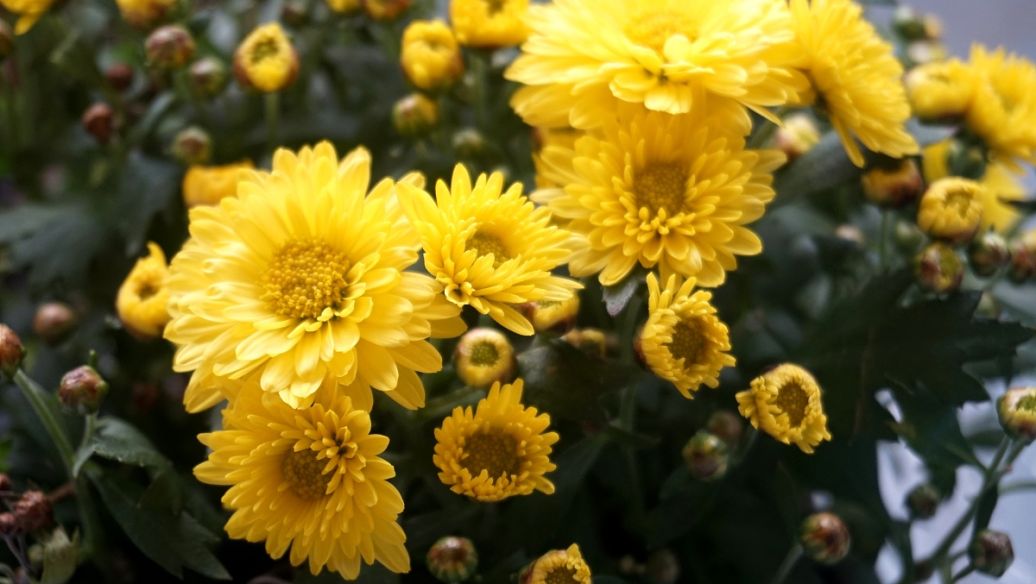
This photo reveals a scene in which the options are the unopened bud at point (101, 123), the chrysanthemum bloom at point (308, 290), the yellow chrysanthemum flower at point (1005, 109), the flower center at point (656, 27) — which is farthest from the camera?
the unopened bud at point (101, 123)

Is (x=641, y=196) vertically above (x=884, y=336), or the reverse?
(x=641, y=196)

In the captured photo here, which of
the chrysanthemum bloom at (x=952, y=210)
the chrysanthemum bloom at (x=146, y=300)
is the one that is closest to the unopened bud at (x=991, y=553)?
the chrysanthemum bloom at (x=952, y=210)

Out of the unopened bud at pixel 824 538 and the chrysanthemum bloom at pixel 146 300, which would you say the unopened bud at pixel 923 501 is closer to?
the unopened bud at pixel 824 538

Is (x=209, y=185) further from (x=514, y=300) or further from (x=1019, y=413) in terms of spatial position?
(x=1019, y=413)

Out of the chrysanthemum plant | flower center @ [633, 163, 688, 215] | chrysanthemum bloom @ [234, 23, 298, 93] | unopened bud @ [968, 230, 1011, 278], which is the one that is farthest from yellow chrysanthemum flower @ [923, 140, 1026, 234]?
chrysanthemum bloom @ [234, 23, 298, 93]

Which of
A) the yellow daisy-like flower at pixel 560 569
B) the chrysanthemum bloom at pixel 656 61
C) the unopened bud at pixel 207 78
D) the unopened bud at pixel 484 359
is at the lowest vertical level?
the yellow daisy-like flower at pixel 560 569

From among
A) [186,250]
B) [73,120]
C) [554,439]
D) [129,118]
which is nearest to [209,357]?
[186,250]

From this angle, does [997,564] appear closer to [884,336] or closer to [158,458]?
[884,336]

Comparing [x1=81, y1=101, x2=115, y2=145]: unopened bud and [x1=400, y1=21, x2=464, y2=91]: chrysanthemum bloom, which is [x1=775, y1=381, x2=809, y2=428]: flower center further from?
[x1=81, y1=101, x2=115, y2=145]: unopened bud
